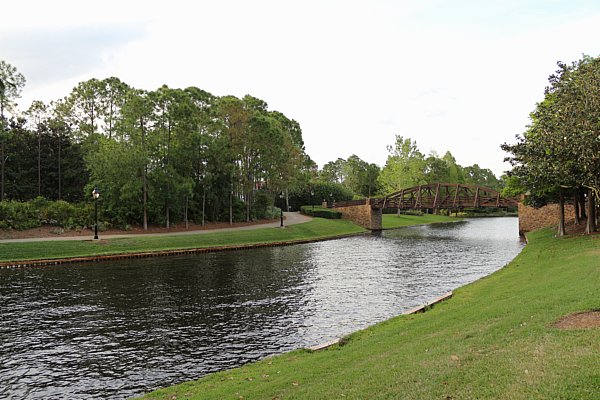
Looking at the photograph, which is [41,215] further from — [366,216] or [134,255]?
[366,216]

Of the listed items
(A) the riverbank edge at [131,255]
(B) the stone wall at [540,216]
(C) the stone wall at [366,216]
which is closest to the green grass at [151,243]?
(A) the riverbank edge at [131,255]

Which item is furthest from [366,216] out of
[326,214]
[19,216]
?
[19,216]

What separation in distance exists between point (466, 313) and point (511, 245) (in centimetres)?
2942

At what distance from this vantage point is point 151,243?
3406 cm

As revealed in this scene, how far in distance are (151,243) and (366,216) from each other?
1407 inches

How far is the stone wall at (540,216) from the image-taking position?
4553 centimetres

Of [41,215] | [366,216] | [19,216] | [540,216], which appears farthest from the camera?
[366,216]

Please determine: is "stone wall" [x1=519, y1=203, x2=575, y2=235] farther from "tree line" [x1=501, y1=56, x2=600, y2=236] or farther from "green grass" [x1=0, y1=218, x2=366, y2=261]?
Result: "green grass" [x1=0, y1=218, x2=366, y2=261]

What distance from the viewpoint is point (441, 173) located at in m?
103

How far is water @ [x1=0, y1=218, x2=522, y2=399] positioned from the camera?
10359mm

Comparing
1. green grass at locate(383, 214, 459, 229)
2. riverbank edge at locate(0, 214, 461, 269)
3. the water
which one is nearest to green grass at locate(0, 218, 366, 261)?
riverbank edge at locate(0, 214, 461, 269)

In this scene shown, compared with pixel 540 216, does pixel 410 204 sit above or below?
above

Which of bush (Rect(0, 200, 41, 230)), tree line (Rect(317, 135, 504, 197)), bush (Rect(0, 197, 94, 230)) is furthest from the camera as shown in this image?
tree line (Rect(317, 135, 504, 197))

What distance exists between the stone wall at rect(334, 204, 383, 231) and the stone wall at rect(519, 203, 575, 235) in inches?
766
